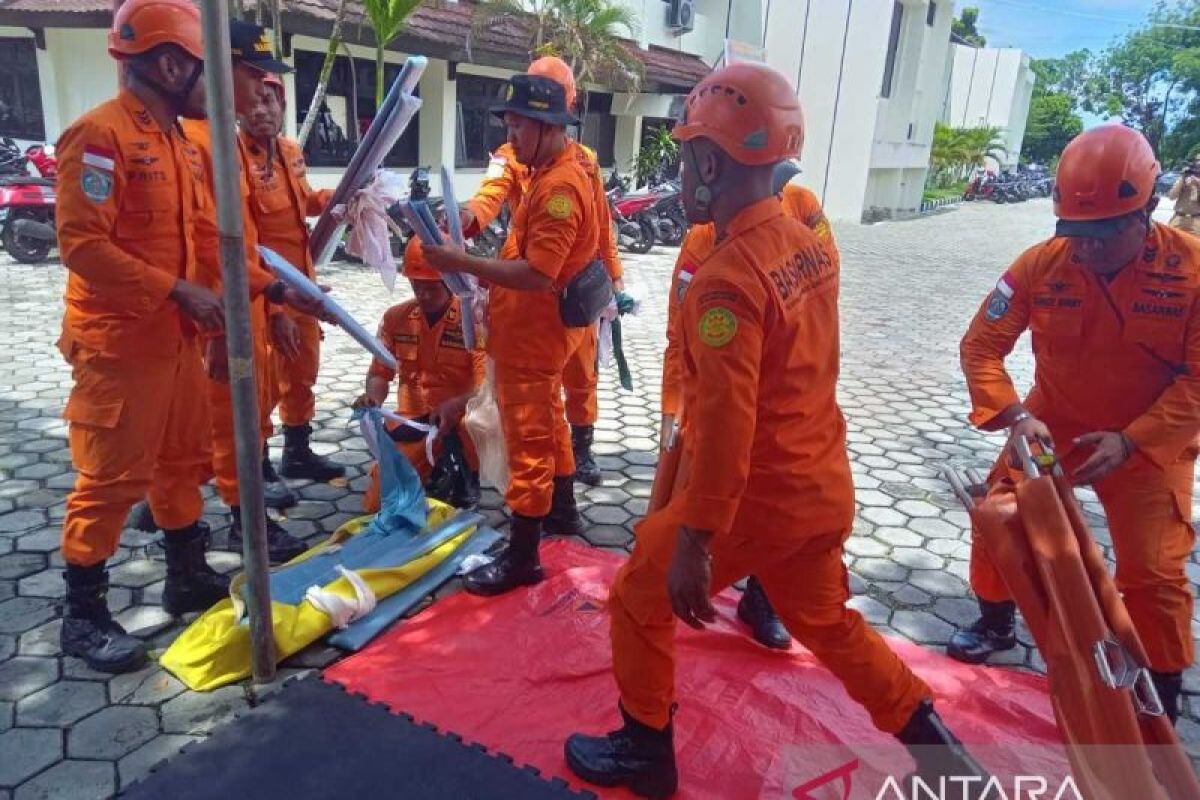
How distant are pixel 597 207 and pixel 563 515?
1.42 m

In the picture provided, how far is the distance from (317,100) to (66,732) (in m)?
7.68

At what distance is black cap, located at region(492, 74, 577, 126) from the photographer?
3137 mm

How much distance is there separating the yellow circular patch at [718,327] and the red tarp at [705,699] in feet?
4.31

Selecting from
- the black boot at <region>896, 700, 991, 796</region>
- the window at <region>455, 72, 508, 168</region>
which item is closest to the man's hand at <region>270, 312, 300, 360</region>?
the black boot at <region>896, 700, 991, 796</region>

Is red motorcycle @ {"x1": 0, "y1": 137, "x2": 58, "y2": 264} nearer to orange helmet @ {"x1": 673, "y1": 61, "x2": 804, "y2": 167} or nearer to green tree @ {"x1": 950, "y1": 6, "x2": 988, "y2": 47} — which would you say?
orange helmet @ {"x1": 673, "y1": 61, "x2": 804, "y2": 167}

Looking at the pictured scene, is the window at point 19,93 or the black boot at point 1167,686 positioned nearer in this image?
the black boot at point 1167,686

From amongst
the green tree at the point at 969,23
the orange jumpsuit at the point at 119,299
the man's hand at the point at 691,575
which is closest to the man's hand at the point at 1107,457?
the man's hand at the point at 691,575

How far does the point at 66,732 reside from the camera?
99.4 inches

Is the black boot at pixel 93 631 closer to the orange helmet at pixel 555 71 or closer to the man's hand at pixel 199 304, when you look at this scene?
the man's hand at pixel 199 304

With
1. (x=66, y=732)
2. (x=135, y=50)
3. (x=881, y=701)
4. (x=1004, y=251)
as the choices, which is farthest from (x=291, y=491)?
(x=1004, y=251)

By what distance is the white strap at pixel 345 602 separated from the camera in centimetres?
306

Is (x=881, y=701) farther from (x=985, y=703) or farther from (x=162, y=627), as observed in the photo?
(x=162, y=627)

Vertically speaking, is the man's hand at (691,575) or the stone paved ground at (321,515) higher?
the man's hand at (691,575)

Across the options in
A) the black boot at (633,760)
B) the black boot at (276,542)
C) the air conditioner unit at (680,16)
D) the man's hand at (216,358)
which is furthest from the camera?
the air conditioner unit at (680,16)
